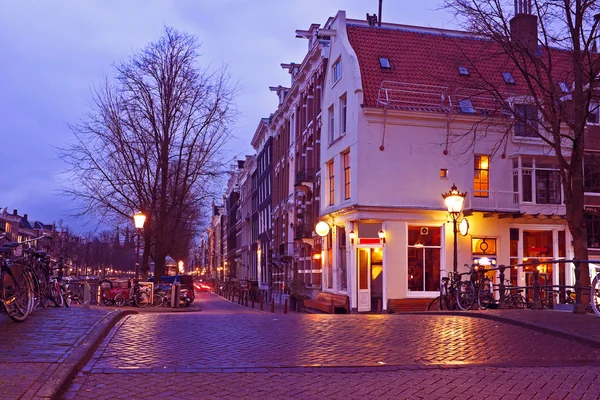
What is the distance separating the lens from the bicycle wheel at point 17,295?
32.7ft

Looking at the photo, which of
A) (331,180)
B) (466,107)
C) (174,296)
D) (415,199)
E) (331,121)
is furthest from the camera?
(331,121)

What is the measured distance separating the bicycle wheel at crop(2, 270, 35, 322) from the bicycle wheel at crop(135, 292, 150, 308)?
18.2m

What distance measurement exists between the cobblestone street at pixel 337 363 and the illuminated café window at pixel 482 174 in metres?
20.4

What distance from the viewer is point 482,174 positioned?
105ft

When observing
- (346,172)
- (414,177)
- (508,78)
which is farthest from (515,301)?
(508,78)

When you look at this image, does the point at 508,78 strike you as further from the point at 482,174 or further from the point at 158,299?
the point at 158,299

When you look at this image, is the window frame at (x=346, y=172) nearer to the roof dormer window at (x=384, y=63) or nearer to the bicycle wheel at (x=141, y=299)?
the roof dormer window at (x=384, y=63)

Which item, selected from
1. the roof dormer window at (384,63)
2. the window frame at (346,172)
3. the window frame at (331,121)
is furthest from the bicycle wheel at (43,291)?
the window frame at (331,121)

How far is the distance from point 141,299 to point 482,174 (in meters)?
15.9

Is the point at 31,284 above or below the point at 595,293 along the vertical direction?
above

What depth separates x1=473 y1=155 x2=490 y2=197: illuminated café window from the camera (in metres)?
31.7

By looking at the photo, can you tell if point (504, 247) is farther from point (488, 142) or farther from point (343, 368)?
point (343, 368)

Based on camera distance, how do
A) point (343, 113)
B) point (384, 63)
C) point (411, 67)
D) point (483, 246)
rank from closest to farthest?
1. point (483, 246)
2. point (384, 63)
3. point (411, 67)
4. point (343, 113)

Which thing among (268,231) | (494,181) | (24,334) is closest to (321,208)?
(494,181)
